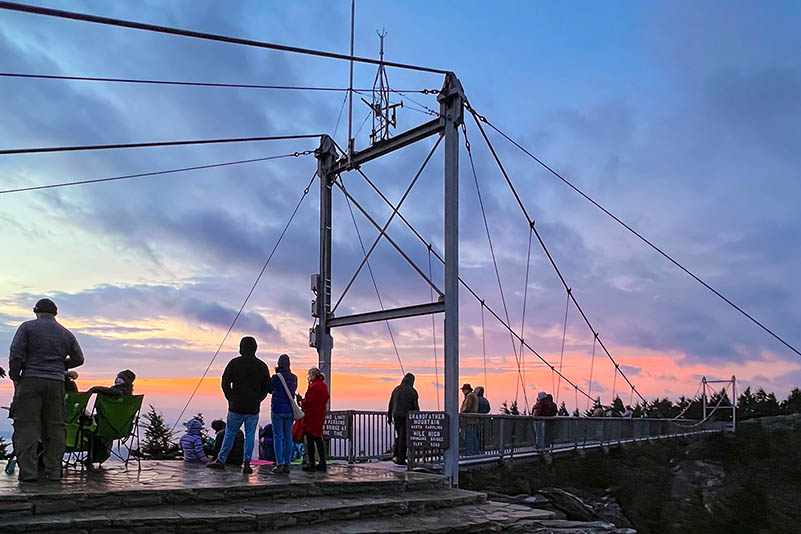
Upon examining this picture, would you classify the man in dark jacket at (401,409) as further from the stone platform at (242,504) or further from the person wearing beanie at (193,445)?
the person wearing beanie at (193,445)

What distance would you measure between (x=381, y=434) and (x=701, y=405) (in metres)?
27.9

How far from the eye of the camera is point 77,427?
10742 mm

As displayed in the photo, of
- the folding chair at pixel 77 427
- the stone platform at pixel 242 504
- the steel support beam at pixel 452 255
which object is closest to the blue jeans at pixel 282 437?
the stone platform at pixel 242 504

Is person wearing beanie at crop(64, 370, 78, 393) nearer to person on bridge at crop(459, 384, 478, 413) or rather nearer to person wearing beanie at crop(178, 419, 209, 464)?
person wearing beanie at crop(178, 419, 209, 464)

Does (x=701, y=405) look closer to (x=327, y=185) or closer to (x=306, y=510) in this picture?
(x=327, y=185)

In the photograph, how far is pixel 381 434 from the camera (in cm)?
1406

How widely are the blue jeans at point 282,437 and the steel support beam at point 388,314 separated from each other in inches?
132

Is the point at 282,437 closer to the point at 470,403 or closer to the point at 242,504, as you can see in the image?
the point at 242,504

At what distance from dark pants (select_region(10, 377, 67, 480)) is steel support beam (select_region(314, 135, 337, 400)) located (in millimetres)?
6744

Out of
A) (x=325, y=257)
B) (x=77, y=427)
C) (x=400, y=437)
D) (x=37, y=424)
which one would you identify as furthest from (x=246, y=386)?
(x=325, y=257)

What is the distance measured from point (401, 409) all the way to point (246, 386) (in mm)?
3641

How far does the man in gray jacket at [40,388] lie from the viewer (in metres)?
9.01

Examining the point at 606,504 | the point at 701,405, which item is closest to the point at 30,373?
the point at 606,504

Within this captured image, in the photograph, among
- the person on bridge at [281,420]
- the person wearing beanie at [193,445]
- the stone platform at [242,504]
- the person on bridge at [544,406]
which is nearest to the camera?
the stone platform at [242,504]
